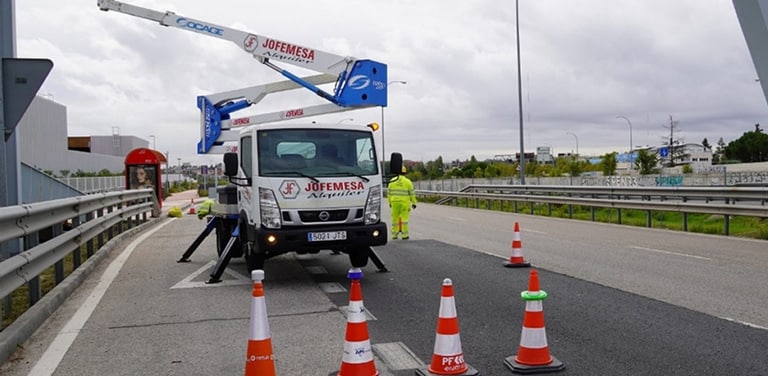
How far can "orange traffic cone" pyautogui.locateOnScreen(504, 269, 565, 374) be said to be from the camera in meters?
4.96

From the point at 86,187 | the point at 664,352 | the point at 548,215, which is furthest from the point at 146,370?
the point at 86,187

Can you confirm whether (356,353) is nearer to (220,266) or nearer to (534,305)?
(534,305)

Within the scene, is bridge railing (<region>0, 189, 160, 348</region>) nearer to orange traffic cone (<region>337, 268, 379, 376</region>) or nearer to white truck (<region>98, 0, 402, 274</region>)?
white truck (<region>98, 0, 402, 274</region>)

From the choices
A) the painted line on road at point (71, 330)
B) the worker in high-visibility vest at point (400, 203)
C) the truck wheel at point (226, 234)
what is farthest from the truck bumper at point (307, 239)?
the worker in high-visibility vest at point (400, 203)

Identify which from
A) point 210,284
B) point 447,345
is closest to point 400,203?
point 210,284

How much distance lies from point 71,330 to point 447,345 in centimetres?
375

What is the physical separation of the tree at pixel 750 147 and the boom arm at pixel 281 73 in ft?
281

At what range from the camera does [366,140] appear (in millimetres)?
9578

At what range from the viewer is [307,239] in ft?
28.3

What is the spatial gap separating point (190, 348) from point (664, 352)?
391 centimetres

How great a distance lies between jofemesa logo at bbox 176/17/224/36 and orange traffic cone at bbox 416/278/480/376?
12.3 metres

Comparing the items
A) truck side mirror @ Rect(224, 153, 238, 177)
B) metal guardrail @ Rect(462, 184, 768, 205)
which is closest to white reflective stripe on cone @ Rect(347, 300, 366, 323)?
truck side mirror @ Rect(224, 153, 238, 177)

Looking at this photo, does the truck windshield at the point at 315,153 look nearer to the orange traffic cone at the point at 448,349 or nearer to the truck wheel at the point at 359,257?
the truck wheel at the point at 359,257

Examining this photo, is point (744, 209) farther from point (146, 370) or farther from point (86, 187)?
point (86, 187)
